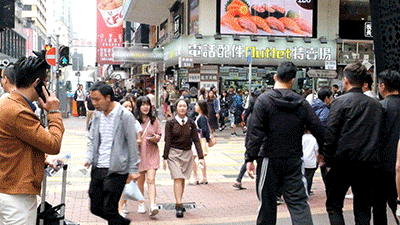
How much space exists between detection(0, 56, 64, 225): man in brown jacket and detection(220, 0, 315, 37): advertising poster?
23.7m

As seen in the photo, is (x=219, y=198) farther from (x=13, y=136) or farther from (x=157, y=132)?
(x=13, y=136)

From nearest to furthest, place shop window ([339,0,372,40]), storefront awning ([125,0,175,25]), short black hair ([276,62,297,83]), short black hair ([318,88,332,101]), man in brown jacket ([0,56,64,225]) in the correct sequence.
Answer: man in brown jacket ([0,56,64,225]) → short black hair ([276,62,297,83]) → short black hair ([318,88,332,101]) → shop window ([339,0,372,40]) → storefront awning ([125,0,175,25])

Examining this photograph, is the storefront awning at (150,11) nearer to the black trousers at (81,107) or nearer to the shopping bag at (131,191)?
the black trousers at (81,107)

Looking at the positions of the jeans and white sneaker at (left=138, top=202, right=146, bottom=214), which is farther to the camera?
white sneaker at (left=138, top=202, right=146, bottom=214)

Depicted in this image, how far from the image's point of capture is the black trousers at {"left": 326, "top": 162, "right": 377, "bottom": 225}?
207 inches

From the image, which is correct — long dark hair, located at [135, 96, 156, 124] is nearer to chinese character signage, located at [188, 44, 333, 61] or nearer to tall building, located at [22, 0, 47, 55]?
chinese character signage, located at [188, 44, 333, 61]

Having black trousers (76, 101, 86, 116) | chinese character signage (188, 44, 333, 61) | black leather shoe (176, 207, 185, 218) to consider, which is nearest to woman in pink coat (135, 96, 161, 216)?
black leather shoe (176, 207, 185, 218)

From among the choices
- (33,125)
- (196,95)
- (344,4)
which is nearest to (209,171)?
(33,125)

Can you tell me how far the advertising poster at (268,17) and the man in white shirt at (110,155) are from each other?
21906 mm

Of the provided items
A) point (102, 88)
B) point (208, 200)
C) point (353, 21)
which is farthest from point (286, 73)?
point (353, 21)

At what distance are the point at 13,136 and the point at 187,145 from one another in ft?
13.8

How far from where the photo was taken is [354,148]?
519cm

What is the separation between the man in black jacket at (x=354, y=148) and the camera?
520cm

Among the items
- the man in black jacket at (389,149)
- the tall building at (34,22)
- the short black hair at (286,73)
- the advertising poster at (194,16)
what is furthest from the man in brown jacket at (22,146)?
the tall building at (34,22)
